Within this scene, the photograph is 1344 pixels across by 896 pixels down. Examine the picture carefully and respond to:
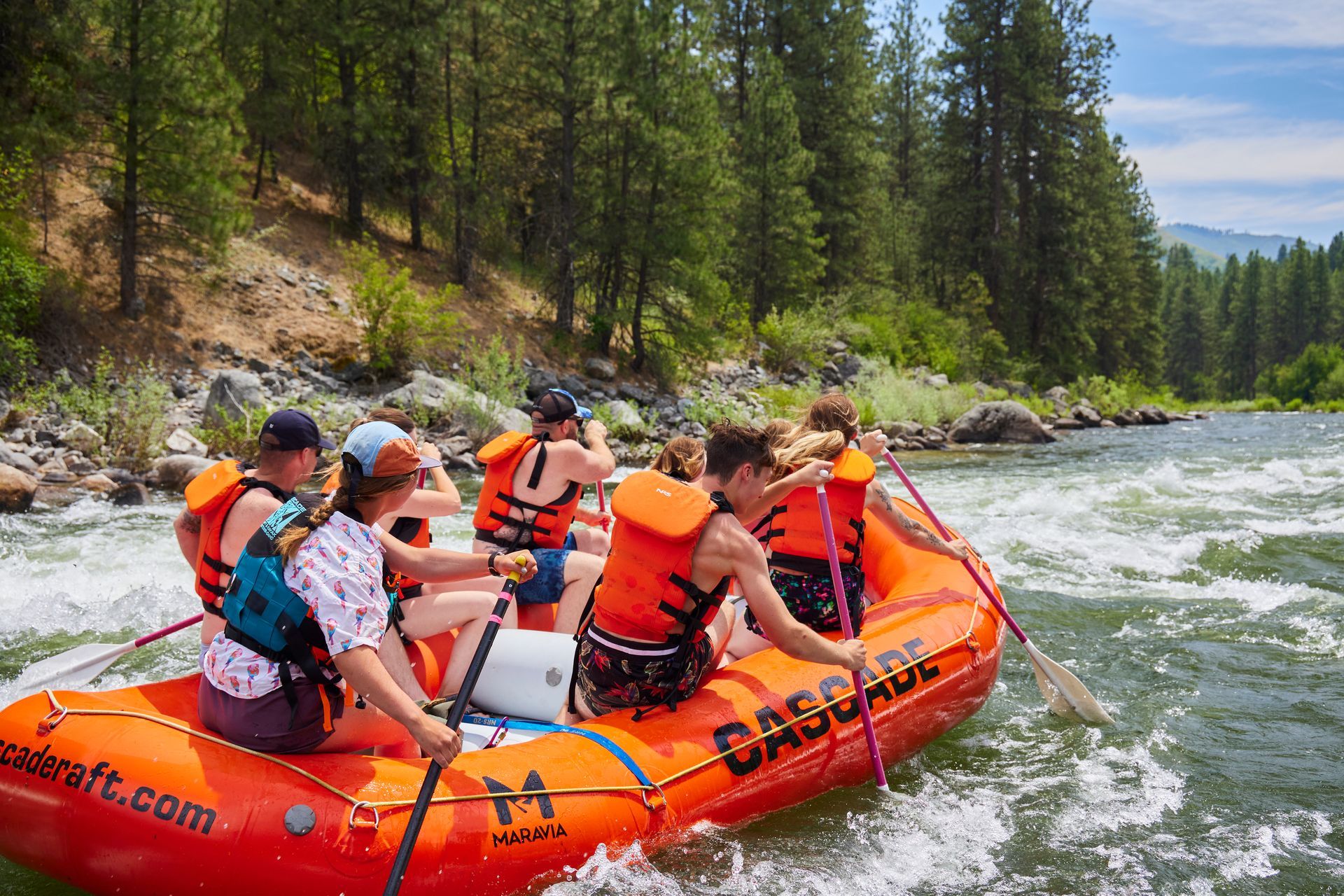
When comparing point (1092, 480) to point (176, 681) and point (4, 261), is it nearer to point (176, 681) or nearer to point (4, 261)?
point (176, 681)

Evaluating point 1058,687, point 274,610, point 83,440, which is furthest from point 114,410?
point 1058,687

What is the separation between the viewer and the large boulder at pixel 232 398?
11.3m

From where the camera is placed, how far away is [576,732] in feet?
10.8

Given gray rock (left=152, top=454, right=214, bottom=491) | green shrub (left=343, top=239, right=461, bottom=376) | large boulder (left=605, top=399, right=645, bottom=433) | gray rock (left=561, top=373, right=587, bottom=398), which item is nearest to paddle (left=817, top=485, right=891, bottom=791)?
gray rock (left=152, top=454, right=214, bottom=491)

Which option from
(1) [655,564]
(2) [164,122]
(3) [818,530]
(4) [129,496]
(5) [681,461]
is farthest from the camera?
(2) [164,122]

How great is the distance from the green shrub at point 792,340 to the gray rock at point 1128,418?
8.41 meters

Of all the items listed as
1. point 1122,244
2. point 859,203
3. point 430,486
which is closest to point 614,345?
point 430,486

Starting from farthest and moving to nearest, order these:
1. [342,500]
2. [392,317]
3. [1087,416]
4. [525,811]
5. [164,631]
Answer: [1087,416], [392,317], [164,631], [525,811], [342,500]

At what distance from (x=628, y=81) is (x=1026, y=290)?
18.3 metres

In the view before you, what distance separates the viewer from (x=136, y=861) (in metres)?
2.55

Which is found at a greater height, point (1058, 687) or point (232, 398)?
point (232, 398)

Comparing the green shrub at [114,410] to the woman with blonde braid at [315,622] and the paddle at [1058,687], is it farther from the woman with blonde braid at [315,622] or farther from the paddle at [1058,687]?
the paddle at [1058,687]

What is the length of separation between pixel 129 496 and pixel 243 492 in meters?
6.84

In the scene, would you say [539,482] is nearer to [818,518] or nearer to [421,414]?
[818,518]
